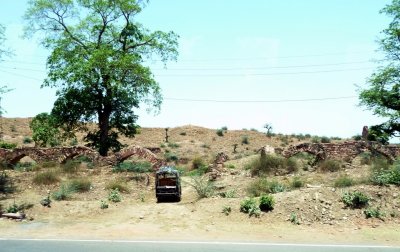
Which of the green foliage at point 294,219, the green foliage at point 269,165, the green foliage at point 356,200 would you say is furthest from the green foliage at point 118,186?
the green foliage at point 356,200

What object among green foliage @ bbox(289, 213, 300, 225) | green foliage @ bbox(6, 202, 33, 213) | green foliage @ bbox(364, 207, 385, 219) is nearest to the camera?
green foliage @ bbox(289, 213, 300, 225)

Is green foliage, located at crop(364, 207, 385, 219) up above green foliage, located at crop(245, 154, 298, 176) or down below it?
below

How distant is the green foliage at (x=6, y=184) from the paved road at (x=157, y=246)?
929 cm

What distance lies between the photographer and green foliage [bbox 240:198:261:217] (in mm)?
15344

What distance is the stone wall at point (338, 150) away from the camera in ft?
102

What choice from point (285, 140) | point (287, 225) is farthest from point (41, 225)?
point (285, 140)

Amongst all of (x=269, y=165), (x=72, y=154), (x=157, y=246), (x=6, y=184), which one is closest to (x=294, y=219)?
(x=157, y=246)

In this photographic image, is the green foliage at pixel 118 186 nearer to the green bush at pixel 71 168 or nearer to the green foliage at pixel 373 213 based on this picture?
the green bush at pixel 71 168

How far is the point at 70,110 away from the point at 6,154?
563 cm

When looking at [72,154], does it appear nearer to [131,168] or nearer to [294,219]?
[131,168]

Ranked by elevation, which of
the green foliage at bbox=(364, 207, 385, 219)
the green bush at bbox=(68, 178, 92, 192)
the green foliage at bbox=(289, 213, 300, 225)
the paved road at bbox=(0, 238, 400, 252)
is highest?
the green bush at bbox=(68, 178, 92, 192)

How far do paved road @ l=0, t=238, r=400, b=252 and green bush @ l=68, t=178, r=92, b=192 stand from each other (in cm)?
845

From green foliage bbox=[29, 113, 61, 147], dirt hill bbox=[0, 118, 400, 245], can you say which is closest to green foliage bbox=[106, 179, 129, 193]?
dirt hill bbox=[0, 118, 400, 245]

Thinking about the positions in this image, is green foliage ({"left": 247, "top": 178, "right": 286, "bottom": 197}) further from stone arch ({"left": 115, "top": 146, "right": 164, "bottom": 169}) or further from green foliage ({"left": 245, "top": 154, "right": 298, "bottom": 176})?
stone arch ({"left": 115, "top": 146, "right": 164, "bottom": 169})
